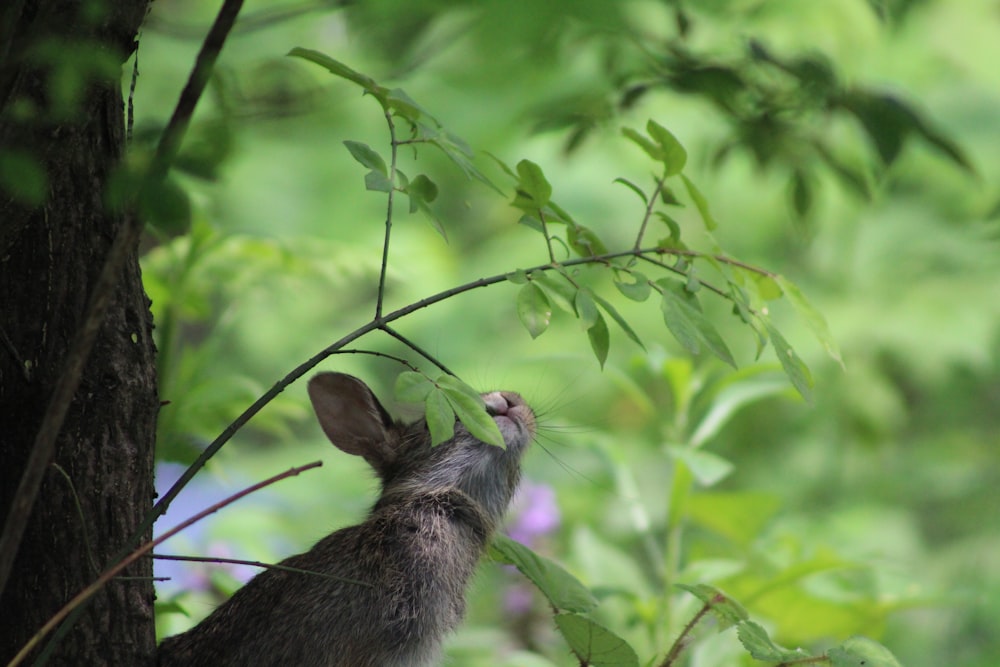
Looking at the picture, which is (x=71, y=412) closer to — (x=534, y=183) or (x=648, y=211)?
(x=534, y=183)

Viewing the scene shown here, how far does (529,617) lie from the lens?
12.6ft

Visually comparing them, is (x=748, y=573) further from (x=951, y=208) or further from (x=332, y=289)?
(x=332, y=289)

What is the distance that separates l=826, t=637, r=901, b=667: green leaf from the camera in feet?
4.71

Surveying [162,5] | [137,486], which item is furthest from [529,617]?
[162,5]

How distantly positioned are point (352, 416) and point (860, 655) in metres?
1.09

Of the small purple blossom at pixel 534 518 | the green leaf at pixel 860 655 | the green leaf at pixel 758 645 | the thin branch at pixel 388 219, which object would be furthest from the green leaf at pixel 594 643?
the small purple blossom at pixel 534 518

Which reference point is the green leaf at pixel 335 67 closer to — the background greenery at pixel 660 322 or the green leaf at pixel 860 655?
the background greenery at pixel 660 322

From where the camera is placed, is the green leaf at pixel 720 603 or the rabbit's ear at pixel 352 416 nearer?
the green leaf at pixel 720 603

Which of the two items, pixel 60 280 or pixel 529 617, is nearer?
pixel 60 280

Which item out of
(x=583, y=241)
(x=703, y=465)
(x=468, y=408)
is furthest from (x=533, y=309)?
(x=703, y=465)

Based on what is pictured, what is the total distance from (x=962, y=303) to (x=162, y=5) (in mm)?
5499

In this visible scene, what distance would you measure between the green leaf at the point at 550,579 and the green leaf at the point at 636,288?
492 mm

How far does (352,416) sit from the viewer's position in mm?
2174

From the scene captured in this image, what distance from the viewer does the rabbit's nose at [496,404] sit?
2.16 metres
